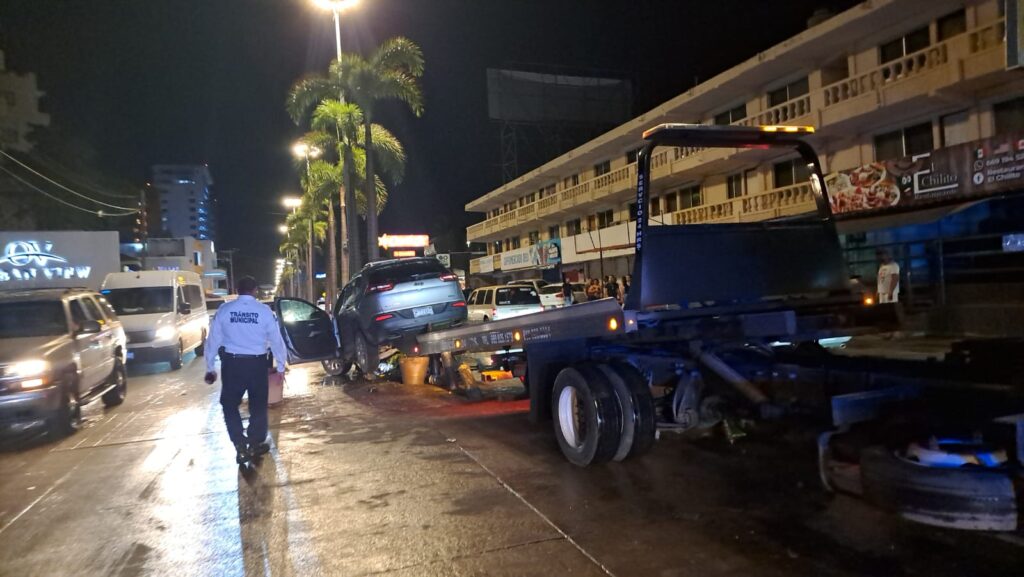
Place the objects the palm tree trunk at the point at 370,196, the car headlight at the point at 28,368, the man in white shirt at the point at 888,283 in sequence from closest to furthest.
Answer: the car headlight at the point at 28,368 < the man in white shirt at the point at 888,283 < the palm tree trunk at the point at 370,196

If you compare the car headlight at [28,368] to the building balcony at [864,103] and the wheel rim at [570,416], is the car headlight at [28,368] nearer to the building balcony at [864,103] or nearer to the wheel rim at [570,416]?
the wheel rim at [570,416]

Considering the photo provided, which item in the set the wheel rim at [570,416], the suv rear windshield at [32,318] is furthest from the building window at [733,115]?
the suv rear windshield at [32,318]

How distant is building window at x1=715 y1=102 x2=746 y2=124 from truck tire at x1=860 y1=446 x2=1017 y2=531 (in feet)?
76.3

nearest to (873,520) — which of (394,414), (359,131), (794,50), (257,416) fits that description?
(257,416)

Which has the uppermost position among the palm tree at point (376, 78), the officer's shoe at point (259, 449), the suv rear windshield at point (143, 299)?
the palm tree at point (376, 78)

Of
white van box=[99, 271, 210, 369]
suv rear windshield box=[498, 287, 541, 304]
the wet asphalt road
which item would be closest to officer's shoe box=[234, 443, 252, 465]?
the wet asphalt road

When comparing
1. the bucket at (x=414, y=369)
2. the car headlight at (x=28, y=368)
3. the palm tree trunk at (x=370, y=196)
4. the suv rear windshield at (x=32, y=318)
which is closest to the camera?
the car headlight at (x=28, y=368)

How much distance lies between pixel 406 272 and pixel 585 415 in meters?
6.54

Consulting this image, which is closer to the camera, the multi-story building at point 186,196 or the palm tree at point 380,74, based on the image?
the palm tree at point 380,74

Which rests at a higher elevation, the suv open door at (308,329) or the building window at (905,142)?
the building window at (905,142)

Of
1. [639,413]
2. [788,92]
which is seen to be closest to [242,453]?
[639,413]

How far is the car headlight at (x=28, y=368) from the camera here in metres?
8.06

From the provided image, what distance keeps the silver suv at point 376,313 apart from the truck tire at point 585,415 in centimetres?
552

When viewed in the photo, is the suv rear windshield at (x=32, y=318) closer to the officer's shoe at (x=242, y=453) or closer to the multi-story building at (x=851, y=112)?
the officer's shoe at (x=242, y=453)
